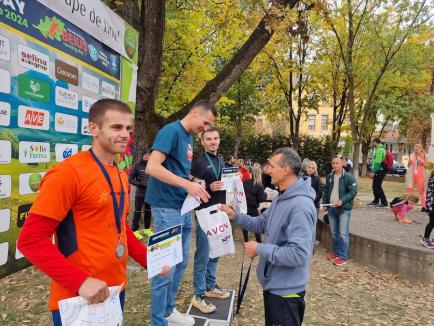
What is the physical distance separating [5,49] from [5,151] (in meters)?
0.79

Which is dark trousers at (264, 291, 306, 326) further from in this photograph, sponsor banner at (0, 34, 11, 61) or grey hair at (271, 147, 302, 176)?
sponsor banner at (0, 34, 11, 61)

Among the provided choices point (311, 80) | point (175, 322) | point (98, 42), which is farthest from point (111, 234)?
point (311, 80)

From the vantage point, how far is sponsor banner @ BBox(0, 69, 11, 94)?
275 cm

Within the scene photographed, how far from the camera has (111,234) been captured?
1979 mm

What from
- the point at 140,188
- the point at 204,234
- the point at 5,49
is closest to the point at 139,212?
the point at 140,188

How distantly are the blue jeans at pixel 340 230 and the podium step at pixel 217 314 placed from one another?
3547 millimetres

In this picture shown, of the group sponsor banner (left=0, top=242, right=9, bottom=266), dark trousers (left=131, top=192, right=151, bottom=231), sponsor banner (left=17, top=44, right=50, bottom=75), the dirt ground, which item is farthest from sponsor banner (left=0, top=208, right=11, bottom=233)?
dark trousers (left=131, top=192, right=151, bottom=231)

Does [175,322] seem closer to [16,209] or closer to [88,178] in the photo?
[16,209]

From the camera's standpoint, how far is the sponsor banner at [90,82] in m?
3.83

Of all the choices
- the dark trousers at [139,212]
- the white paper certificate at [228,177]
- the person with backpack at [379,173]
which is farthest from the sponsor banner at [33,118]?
the person with backpack at [379,173]

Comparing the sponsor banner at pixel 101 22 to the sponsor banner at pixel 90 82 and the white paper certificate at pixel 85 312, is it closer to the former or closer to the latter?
the sponsor banner at pixel 90 82

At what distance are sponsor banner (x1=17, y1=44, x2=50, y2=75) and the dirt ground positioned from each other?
2.77 metres

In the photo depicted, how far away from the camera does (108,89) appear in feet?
14.4

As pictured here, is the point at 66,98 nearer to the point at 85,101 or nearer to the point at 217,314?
the point at 85,101
